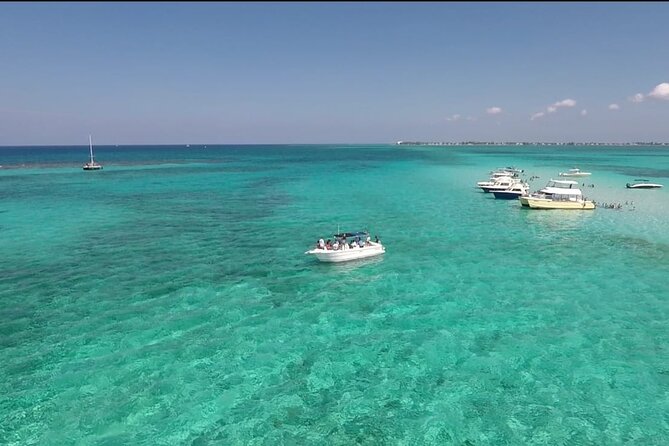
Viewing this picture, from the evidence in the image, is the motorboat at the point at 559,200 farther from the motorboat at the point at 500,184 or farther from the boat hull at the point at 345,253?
the boat hull at the point at 345,253

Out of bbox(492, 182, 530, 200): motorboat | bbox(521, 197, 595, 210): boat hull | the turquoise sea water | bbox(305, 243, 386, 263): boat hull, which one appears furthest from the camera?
bbox(492, 182, 530, 200): motorboat

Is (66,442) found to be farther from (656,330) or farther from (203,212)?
(203,212)

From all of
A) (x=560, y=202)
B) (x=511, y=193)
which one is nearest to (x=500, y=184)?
(x=511, y=193)

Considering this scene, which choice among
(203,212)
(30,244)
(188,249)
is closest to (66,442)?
(188,249)

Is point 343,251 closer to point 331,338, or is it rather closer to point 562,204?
point 331,338

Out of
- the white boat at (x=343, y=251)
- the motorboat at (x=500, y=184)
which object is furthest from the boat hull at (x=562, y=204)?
the white boat at (x=343, y=251)

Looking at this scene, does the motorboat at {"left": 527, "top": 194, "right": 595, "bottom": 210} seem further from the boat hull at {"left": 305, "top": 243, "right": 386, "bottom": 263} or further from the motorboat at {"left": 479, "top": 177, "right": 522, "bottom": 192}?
the boat hull at {"left": 305, "top": 243, "right": 386, "bottom": 263}

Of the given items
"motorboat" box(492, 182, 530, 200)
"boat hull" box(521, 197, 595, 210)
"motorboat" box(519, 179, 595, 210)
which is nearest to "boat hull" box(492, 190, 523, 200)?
"motorboat" box(492, 182, 530, 200)
